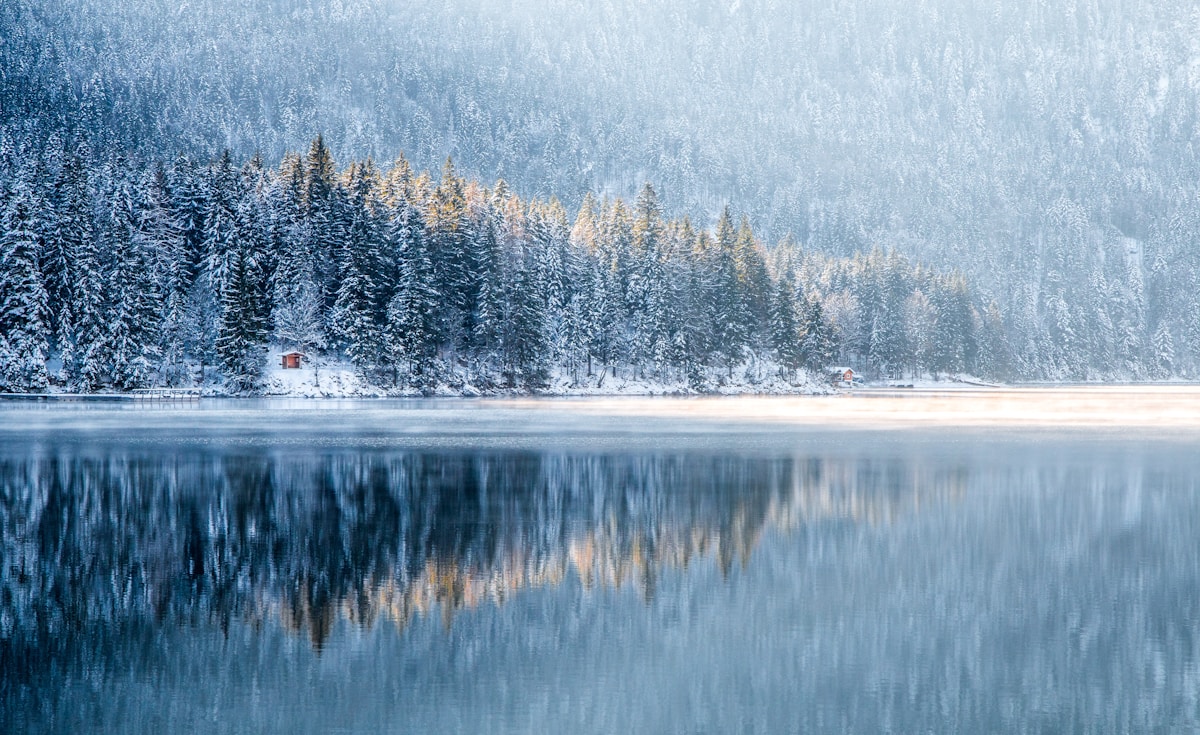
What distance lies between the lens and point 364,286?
9069 cm

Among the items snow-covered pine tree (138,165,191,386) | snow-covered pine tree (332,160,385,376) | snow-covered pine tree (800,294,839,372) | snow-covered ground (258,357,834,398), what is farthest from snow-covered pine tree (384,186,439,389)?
snow-covered pine tree (800,294,839,372)

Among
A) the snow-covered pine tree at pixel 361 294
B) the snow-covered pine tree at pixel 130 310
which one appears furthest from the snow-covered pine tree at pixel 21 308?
the snow-covered pine tree at pixel 361 294

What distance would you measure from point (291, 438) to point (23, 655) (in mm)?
33252

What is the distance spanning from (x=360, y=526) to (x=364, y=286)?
233ft

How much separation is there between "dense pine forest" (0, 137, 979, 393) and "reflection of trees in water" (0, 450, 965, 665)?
53.3 meters

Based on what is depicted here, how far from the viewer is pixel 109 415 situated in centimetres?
6262

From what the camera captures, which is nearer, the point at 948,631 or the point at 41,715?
the point at 41,715

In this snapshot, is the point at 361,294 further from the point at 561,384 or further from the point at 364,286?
the point at 561,384

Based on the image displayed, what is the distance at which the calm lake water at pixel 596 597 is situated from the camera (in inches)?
454

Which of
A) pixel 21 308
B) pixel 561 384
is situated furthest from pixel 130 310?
pixel 561 384

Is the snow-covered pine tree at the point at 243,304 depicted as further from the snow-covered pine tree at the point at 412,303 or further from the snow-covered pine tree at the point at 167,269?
the snow-covered pine tree at the point at 412,303

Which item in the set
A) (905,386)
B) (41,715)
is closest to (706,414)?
(41,715)

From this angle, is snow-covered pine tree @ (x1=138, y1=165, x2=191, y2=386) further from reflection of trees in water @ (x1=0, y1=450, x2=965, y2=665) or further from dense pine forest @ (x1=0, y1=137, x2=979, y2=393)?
reflection of trees in water @ (x1=0, y1=450, x2=965, y2=665)

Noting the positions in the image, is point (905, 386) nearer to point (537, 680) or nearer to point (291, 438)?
point (291, 438)
